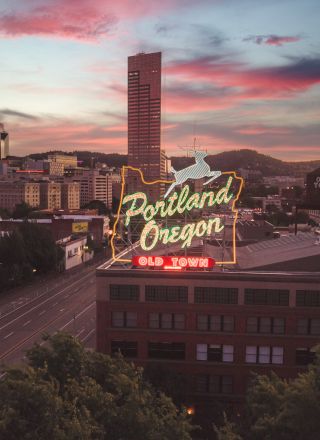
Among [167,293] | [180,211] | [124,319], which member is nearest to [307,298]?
[167,293]

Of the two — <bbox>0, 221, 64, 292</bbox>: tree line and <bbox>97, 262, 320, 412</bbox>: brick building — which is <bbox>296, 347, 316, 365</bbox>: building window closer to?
<bbox>97, 262, 320, 412</bbox>: brick building

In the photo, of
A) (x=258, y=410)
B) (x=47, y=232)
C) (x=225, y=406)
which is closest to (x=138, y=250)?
(x=225, y=406)

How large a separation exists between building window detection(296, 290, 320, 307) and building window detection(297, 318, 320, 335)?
5.05 feet

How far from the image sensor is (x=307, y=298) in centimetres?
4547

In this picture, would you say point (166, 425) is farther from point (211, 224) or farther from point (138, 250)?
point (138, 250)

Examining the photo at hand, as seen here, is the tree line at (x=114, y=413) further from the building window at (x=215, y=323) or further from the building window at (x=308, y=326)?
the building window at (x=308, y=326)

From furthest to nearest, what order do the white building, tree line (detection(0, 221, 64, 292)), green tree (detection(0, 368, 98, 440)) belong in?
the white building, tree line (detection(0, 221, 64, 292)), green tree (detection(0, 368, 98, 440))

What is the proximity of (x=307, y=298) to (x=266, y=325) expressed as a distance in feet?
A: 16.5

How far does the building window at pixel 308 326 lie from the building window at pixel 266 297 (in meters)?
2.43

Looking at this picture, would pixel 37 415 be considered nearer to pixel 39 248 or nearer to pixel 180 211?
pixel 180 211

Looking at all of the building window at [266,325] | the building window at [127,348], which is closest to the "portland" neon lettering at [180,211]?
the building window at [266,325]

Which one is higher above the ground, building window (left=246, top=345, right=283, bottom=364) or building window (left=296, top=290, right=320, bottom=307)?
building window (left=296, top=290, right=320, bottom=307)

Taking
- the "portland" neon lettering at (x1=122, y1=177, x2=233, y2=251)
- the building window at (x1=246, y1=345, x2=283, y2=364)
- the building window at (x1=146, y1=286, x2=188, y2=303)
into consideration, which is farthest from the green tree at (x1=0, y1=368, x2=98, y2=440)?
the building window at (x1=246, y1=345, x2=283, y2=364)

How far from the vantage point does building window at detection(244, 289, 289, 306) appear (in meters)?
45.7
